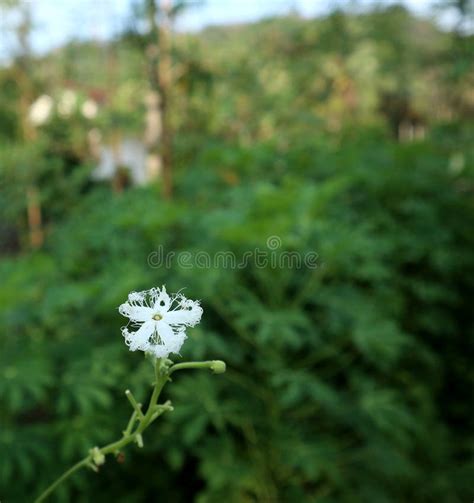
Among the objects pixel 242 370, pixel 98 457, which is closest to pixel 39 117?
pixel 242 370

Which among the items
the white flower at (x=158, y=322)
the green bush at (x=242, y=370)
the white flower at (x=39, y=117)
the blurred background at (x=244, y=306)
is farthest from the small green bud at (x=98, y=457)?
the white flower at (x=39, y=117)

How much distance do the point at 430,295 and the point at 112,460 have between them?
214 centimetres

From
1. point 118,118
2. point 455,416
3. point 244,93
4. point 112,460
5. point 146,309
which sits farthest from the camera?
point 244,93

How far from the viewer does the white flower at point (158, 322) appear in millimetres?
518

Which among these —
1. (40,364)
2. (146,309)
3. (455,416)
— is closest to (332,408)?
(40,364)

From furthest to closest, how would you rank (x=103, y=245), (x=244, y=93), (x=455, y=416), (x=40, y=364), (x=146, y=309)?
(x=244, y=93), (x=455, y=416), (x=103, y=245), (x=40, y=364), (x=146, y=309)

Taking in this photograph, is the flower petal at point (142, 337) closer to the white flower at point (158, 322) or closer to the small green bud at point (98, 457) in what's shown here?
the white flower at point (158, 322)

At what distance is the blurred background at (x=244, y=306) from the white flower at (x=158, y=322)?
1243 millimetres

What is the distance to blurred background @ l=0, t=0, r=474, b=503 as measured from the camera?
2.39m

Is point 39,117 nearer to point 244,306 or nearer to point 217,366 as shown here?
point 244,306

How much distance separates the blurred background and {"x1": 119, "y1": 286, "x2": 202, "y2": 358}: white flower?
124 cm

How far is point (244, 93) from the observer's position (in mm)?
7660

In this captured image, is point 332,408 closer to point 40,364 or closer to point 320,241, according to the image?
point 320,241

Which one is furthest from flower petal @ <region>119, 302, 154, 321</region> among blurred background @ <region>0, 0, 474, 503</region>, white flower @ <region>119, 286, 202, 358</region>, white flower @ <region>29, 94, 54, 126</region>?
white flower @ <region>29, 94, 54, 126</region>
